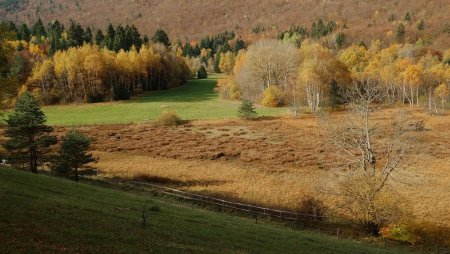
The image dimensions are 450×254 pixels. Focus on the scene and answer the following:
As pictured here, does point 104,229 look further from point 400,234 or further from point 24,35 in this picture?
point 24,35

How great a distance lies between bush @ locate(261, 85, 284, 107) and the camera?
375 ft

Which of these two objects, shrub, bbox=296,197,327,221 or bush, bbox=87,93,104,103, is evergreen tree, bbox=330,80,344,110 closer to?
bush, bbox=87,93,104,103

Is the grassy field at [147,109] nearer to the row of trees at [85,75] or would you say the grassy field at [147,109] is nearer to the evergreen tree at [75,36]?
the row of trees at [85,75]

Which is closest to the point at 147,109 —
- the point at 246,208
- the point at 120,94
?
the point at 120,94

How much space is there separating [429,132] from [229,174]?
165 feet

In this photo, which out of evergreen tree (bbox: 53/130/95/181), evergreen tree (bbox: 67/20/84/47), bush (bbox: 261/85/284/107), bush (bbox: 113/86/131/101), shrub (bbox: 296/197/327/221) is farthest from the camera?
evergreen tree (bbox: 67/20/84/47)

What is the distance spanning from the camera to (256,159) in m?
64.2

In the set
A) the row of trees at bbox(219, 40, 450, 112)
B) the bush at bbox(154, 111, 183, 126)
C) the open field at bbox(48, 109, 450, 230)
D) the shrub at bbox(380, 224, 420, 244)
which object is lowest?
the shrub at bbox(380, 224, 420, 244)

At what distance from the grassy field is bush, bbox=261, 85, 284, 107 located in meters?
3.39

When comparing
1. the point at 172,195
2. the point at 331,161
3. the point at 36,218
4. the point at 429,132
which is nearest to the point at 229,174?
the point at 172,195

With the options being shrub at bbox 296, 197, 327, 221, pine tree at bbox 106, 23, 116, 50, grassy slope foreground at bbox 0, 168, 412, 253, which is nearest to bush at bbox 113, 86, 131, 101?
pine tree at bbox 106, 23, 116, 50

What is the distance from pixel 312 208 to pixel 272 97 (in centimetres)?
7651

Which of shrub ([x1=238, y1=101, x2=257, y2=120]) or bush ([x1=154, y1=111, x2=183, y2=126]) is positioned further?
shrub ([x1=238, y1=101, x2=257, y2=120])

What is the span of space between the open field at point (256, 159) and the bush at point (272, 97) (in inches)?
738
